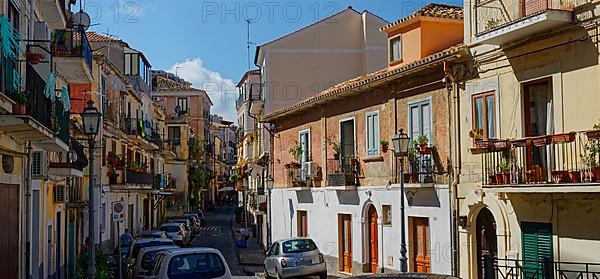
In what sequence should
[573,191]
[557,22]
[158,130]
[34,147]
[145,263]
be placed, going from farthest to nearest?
[158,130] → [145,263] → [34,147] → [557,22] → [573,191]

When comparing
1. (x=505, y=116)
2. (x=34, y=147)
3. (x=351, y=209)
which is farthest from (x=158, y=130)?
(x=505, y=116)

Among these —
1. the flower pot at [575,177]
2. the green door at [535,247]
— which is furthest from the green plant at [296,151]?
the flower pot at [575,177]

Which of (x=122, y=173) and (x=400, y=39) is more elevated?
(x=400, y=39)

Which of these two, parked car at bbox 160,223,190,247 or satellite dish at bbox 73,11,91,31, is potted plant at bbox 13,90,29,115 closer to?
satellite dish at bbox 73,11,91,31

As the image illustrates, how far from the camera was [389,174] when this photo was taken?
21141 mm

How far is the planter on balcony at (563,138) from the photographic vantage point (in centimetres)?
1325

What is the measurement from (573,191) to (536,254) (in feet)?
8.00

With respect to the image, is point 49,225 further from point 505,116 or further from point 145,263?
point 505,116

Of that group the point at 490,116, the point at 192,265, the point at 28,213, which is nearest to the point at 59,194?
the point at 28,213

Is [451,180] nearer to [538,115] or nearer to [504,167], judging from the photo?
[504,167]

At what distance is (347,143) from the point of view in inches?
961

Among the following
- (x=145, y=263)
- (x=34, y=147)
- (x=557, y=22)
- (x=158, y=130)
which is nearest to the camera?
(x=557, y=22)

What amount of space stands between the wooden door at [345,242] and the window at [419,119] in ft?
18.3

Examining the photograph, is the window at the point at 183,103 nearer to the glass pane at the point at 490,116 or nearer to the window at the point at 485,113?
the window at the point at 485,113
